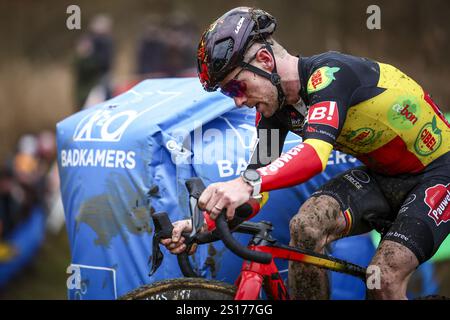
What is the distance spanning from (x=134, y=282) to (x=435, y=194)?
202cm

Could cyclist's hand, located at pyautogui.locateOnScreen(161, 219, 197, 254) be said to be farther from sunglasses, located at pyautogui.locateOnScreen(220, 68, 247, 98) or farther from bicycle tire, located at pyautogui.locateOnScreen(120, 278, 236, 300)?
sunglasses, located at pyautogui.locateOnScreen(220, 68, 247, 98)

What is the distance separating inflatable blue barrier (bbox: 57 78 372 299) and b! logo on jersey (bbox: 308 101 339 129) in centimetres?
128

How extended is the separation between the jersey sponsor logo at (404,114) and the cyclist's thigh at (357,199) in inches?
19.3

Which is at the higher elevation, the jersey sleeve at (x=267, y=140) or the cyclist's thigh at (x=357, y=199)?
the jersey sleeve at (x=267, y=140)

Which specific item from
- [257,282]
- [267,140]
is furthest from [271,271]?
[267,140]

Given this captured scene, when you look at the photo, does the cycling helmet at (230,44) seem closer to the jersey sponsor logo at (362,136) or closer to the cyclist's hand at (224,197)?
the jersey sponsor logo at (362,136)

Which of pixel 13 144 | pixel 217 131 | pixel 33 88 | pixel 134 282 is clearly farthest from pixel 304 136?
Result: pixel 33 88

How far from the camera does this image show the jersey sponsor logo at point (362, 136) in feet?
15.0

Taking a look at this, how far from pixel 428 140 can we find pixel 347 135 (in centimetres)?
51

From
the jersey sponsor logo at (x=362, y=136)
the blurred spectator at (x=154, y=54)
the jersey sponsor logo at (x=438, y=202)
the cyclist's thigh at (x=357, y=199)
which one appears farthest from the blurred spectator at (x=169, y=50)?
the jersey sponsor logo at (x=438, y=202)

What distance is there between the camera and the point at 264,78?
445 centimetres

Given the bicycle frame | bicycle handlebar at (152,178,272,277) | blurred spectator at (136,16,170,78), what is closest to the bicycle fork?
A: the bicycle frame

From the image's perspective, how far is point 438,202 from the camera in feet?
15.0

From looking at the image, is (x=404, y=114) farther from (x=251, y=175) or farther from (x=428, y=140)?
(x=251, y=175)
